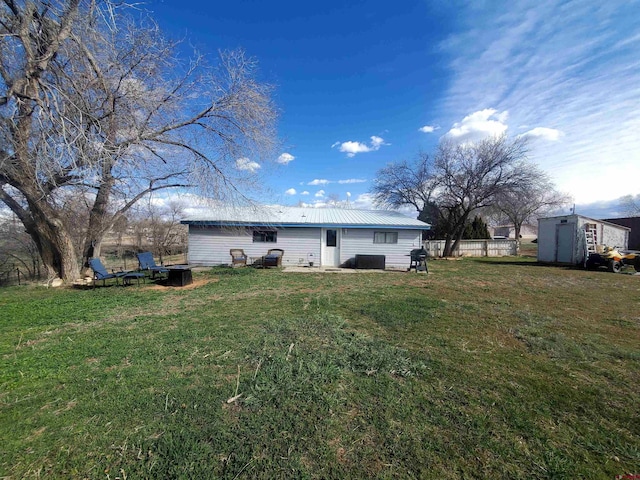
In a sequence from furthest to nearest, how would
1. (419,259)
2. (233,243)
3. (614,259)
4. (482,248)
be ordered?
(482,248) → (233,243) → (614,259) → (419,259)

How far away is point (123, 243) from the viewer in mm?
16062

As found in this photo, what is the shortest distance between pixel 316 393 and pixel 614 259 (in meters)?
16.4

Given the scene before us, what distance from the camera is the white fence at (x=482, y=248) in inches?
778

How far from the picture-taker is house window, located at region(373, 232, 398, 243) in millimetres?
13242

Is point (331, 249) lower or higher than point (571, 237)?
lower

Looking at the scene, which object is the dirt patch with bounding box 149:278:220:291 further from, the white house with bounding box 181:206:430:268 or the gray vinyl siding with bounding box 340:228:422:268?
the gray vinyl siding with bounding box 340:228:422:268

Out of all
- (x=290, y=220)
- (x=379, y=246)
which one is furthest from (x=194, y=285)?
(x=379, y=246)

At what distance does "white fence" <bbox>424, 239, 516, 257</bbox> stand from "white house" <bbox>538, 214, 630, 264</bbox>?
15.6ft

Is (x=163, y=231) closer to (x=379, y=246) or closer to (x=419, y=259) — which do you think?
(x=379, y=246)

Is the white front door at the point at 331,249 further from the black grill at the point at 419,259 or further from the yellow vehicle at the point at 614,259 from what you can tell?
the yellow vehicle at the point at 614,259

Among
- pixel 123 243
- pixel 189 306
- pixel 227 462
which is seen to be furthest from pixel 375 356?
pixel 123 243

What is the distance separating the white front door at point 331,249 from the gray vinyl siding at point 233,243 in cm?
42

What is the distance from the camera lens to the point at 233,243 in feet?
42.6

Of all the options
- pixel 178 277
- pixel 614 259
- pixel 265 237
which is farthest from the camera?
pixel 265 237
